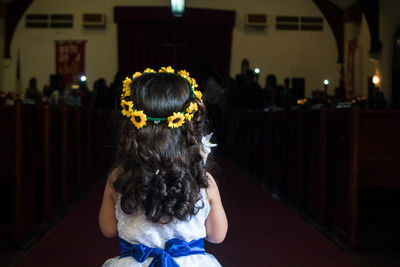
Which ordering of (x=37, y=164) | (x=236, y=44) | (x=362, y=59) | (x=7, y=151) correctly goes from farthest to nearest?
(x=236, y=44) → (x=362, y=59) → (x=37, y=164) → (x=7, y=151)

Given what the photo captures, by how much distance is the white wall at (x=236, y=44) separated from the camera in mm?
14156

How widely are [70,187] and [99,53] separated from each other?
9859mm

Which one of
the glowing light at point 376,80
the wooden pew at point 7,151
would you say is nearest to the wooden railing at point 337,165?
the wooden pew at point 7,151

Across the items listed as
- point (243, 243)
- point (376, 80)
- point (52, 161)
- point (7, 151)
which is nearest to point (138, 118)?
point (243, 243)

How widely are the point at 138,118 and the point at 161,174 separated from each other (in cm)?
20

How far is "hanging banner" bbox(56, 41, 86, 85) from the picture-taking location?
1412 centimetres

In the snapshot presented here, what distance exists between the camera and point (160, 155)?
1618 millimetres

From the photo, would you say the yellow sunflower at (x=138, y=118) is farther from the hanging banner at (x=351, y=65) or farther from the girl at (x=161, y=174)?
the hanging banner at (x=351, y=65)

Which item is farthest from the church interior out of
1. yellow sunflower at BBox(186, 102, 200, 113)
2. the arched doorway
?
the arched doorway

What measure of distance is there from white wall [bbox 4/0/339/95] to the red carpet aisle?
10.5m

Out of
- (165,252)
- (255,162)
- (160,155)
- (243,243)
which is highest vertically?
(160,155)

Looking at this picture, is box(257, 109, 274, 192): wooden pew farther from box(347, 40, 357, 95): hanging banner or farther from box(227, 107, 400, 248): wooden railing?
box(347, 40, 357, 95): hanging banner

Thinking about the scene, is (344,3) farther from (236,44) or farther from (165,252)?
(165,252)

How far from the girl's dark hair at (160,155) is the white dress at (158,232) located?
0.04 meters
